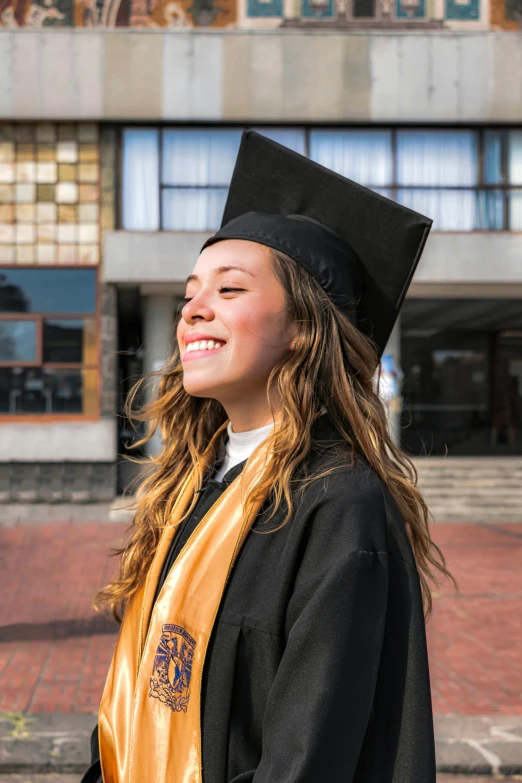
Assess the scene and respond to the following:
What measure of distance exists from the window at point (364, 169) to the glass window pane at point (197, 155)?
0.02 m

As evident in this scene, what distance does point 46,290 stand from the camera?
43.0 ft

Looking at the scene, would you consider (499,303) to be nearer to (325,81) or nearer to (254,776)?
(325,81)

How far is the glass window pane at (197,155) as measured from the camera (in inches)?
520


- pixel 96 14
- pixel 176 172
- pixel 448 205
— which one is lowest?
pixel 448 205

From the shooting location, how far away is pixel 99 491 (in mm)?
13102

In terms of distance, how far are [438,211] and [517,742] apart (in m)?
10.7

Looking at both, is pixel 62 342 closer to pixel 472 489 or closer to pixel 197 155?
pixel 197 155

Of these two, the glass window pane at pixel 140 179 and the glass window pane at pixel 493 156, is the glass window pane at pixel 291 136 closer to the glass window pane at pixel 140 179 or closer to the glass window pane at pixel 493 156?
the glass window pane at pixel 140 179

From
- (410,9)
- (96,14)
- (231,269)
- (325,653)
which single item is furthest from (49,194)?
(325,653)

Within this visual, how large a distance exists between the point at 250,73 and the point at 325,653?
12643mm

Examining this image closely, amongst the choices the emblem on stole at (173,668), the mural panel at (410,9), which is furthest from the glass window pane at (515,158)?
the emblem on stole at (173,668)

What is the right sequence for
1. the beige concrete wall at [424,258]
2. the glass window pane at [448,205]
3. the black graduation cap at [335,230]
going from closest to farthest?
the black graduation cap at [335,230]
the beige concrete wall at [424,258]
the glass window pane at [448,205]

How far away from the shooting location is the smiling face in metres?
1.56

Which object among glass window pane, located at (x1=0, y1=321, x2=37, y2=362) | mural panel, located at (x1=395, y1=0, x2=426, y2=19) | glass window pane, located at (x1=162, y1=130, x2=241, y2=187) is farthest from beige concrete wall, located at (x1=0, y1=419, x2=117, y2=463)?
mural panel, located at (x1=395, y1=0, x2=426, y2=19)
